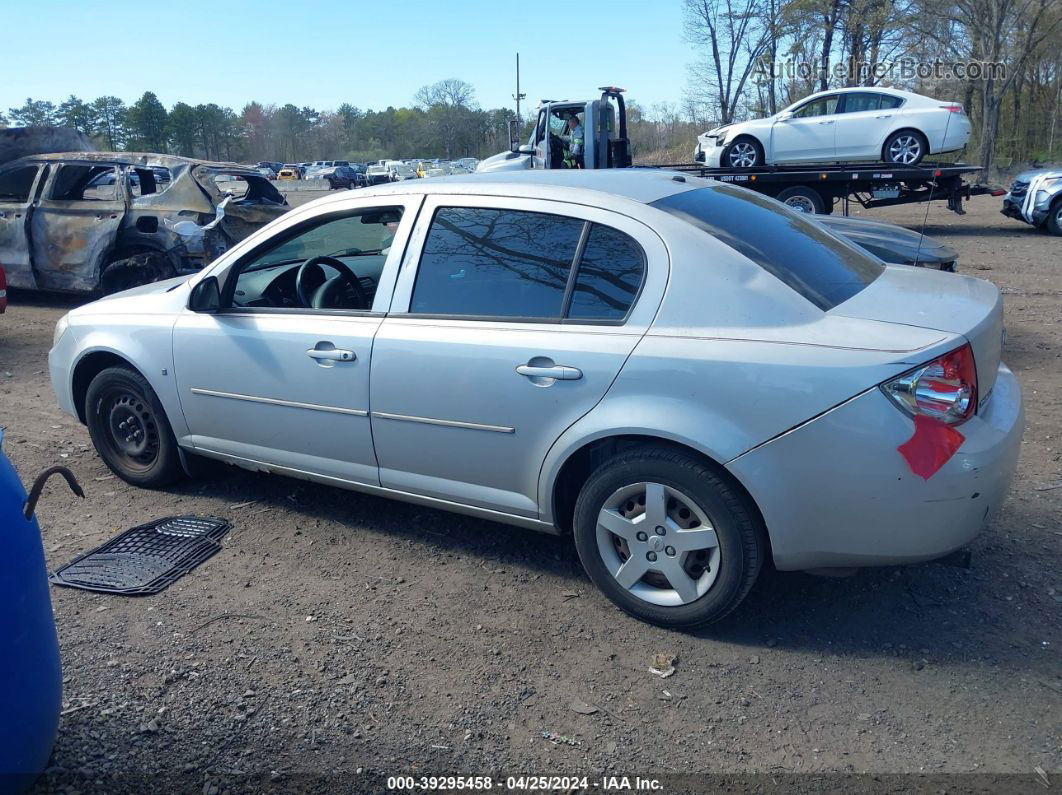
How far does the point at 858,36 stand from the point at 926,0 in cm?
516

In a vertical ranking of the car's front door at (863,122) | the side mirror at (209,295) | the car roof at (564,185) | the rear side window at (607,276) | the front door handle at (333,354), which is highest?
the car's front door at (863,122)

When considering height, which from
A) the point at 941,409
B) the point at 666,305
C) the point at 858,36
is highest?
the point at 858,36

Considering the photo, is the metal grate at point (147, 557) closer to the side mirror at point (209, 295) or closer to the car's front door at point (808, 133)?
the side mirror at point (209, 295)

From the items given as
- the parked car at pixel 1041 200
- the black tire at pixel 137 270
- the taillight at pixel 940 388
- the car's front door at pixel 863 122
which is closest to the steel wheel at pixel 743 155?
the car's front door at pixel 863 122

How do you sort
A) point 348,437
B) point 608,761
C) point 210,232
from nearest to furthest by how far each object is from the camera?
point 608,761
point 348,437
point 210,232

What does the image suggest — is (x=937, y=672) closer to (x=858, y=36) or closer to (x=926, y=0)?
(x=926, y=0)

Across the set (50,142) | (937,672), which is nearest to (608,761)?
(937,672)

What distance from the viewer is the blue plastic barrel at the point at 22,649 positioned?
7.39 ft

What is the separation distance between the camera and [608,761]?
2656mm

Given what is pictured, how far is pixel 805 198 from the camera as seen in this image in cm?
1597

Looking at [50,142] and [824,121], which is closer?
[50,142]

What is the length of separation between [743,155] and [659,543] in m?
15.5

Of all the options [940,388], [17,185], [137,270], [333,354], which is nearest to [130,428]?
[333,354]

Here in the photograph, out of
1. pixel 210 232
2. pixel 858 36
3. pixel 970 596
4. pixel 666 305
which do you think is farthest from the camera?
pixel 858 36
